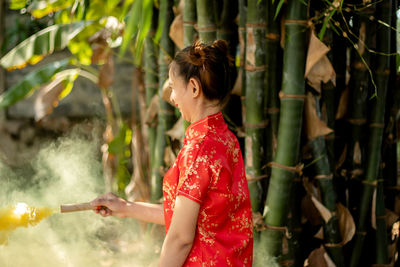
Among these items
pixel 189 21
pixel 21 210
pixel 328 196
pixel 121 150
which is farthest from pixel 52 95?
pixel 328 196

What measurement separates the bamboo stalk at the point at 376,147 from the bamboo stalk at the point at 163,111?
0.91 meters

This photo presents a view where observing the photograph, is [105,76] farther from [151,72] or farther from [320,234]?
[320,234]

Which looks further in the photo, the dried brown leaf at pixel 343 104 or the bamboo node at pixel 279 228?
the dried brown leaf at pixel 343 104

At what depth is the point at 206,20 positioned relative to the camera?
180cm

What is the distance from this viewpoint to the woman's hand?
4.21 ft

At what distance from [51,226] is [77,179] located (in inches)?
11.7

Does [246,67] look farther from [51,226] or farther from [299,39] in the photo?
[51,226]

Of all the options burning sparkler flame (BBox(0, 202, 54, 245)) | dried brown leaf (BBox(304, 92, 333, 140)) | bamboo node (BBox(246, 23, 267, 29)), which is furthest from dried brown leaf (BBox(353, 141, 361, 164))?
burning sparkler flame (BBox(0, 202, 54, 245))

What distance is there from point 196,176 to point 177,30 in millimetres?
1094

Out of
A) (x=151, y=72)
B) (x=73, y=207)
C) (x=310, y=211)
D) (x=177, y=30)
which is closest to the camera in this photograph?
(x=73, y=207)

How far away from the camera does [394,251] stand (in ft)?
6.74

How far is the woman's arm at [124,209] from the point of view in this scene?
4.22 feet

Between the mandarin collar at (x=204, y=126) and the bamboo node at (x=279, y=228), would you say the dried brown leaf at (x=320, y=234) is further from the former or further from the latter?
the mandarin collar at (x=204, y=126)

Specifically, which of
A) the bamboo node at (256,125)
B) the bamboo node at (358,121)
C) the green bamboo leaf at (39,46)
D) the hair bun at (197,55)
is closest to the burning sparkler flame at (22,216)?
the hair bun at (197,55)
